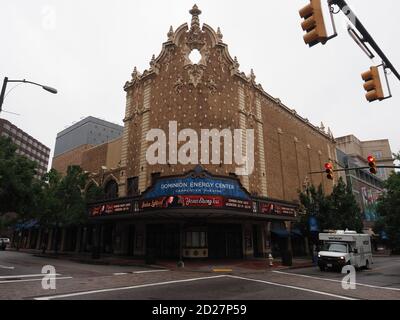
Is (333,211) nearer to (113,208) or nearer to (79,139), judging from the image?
(113,208)

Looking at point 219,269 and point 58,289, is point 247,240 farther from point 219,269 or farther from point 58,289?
point 58,289

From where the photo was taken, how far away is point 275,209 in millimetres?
29875

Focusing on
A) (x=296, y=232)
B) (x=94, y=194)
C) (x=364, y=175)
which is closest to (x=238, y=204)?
(x=296, y=232)

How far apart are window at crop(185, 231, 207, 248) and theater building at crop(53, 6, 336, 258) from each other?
0.28 ft

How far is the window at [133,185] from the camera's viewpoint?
3183 centimetres

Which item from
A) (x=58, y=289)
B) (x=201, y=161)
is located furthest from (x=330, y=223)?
(x=58, y=289)

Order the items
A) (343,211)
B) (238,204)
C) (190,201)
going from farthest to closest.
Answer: (343,211) → (238,204) → (190,201)

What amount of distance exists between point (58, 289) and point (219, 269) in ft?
38.1

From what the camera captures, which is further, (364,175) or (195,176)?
(364,175)

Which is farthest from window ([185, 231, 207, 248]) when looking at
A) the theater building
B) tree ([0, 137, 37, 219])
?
tree ([0, 137, 37, 219])

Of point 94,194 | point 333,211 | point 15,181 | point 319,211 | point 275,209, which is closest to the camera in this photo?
point 15,181

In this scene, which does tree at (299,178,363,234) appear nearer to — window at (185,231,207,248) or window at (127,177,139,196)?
window at (185,231,207,248)

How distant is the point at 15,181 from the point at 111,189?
17.4m

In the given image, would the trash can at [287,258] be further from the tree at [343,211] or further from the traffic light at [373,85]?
→ the traffic light at [373,85]
